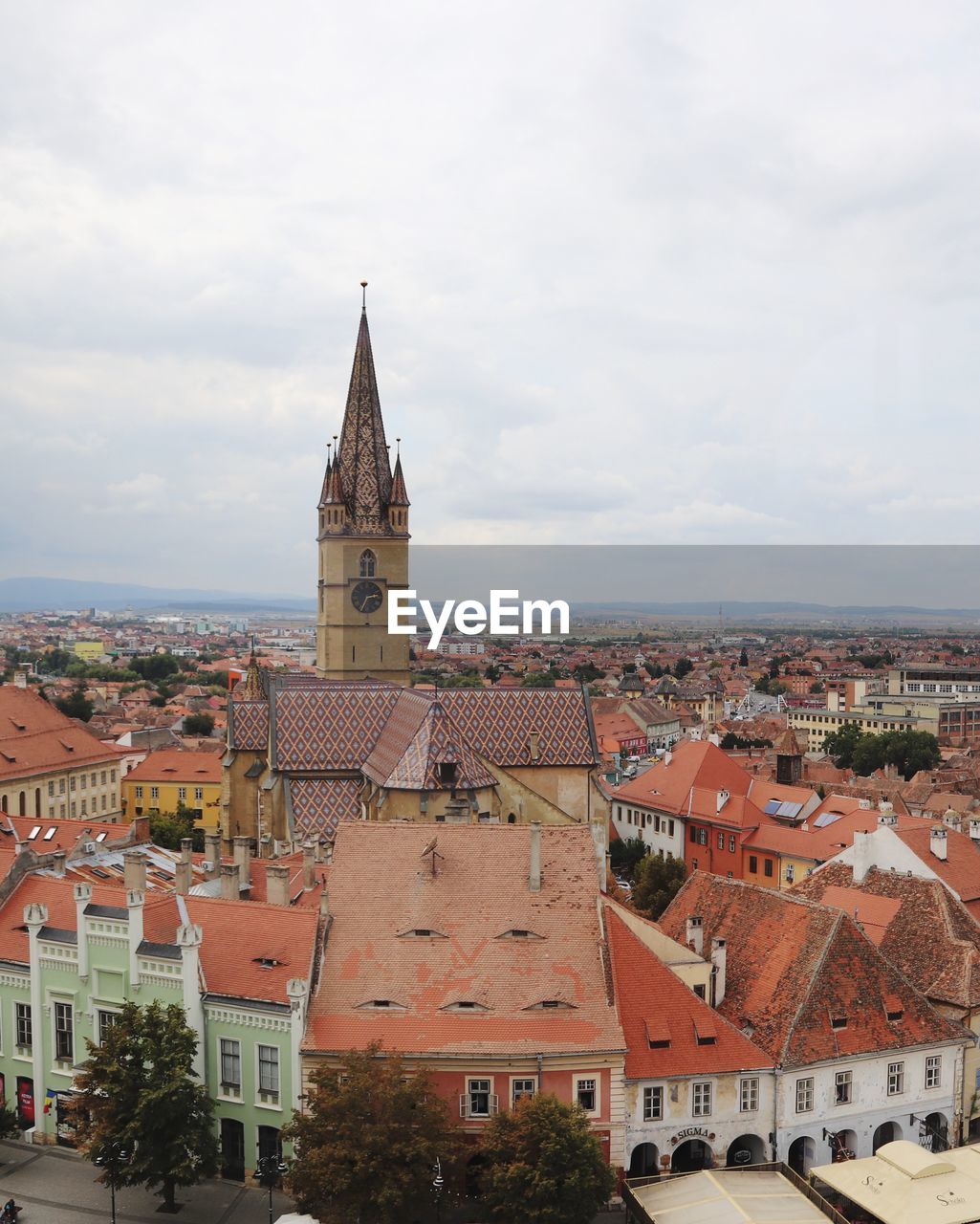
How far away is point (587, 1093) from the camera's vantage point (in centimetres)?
3406

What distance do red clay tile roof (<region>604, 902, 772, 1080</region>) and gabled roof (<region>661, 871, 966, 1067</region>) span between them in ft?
4.45

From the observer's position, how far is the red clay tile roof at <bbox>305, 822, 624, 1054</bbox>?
3434 cm

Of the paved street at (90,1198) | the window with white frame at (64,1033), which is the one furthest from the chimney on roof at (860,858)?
the window with white frame at (64,1033)

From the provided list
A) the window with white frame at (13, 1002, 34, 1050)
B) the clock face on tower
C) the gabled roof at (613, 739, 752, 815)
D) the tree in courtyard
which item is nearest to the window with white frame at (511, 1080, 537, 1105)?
the window with white frame at (13, 1002, 34, 1050)

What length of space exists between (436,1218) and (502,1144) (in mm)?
3603

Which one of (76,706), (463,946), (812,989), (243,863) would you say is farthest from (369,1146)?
(76,706)

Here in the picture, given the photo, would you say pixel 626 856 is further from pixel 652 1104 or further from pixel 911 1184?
pixel 911 1184

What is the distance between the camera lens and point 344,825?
1572 inches

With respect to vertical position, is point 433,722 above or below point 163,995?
above

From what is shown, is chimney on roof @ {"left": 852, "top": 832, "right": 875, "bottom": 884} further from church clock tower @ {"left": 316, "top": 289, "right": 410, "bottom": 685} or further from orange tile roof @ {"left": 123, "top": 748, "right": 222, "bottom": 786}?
orange tile roof @ {"left": 123, "top": 748, "right": 222, "bottom": 786}

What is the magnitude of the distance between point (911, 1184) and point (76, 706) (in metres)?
158

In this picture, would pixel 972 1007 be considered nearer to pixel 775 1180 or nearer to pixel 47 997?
pixel 775 1180

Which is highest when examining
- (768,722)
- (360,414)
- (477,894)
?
(360,414)

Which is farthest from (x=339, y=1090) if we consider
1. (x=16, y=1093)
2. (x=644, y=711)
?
(x=644, y=711)
